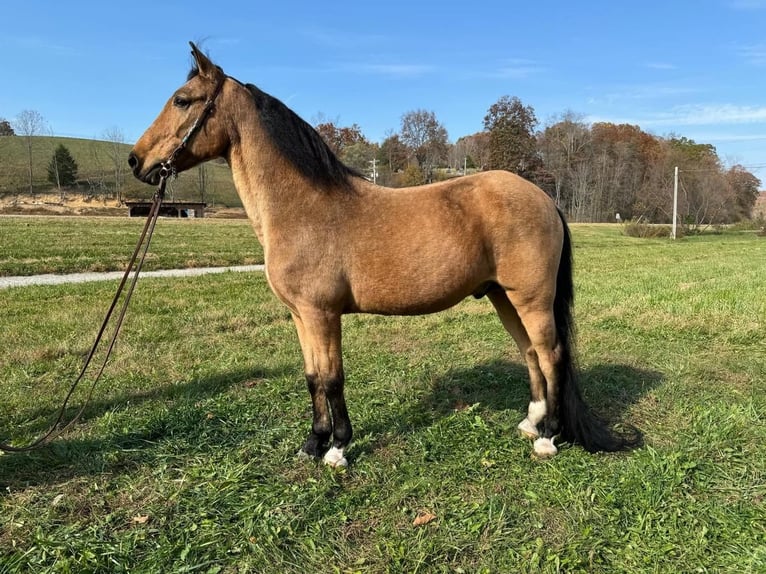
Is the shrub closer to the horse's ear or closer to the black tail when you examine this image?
the black tail

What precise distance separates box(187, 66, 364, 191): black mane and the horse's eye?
0.20 meters

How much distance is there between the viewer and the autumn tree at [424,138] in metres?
47.8

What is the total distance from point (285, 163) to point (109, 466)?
238cm

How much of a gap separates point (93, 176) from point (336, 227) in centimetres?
7699

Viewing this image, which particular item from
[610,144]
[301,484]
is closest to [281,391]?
[301,484]

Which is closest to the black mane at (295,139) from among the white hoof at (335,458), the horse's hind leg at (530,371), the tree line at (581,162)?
the horse's hind leg at (530,371)

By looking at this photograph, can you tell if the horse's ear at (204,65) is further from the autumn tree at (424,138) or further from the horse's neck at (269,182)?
the autumn tree at (424,138)

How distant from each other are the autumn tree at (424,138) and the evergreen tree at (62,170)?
40967mm

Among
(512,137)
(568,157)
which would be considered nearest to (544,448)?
(512,137)

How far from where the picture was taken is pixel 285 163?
136 inches

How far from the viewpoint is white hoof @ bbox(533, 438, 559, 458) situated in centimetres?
373


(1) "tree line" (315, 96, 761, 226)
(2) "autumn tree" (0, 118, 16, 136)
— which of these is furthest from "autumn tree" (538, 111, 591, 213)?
(2) "autumn tree" (0, 118, 16, 136)

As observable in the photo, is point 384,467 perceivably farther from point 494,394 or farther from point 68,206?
point 68,206

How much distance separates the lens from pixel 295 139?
3.44 m
